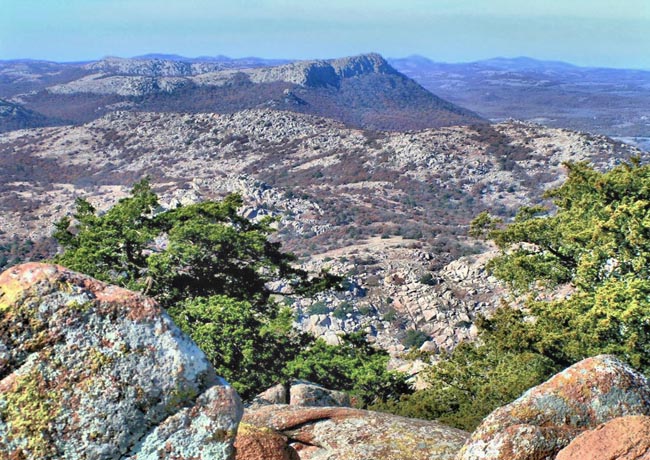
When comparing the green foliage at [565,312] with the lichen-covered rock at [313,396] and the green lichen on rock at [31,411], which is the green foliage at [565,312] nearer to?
the lichen-covered rock at [313,396]

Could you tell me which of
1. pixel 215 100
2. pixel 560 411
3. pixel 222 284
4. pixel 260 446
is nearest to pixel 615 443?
pixel 560 411

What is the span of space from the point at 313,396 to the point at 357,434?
218 inches

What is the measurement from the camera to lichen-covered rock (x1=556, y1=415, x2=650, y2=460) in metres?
4.37

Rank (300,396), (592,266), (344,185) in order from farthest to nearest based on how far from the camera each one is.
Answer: (344,185), (592,266), (300,396)

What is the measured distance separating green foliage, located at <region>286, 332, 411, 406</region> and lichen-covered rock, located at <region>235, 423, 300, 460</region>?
9.91 meters

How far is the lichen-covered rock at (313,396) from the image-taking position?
12492mm

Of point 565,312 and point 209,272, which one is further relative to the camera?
point 209,272

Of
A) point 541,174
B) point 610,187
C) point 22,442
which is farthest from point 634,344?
point 541,174

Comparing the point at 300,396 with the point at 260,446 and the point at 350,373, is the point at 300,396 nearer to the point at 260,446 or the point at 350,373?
the point at 350,373

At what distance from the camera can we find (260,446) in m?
5.46

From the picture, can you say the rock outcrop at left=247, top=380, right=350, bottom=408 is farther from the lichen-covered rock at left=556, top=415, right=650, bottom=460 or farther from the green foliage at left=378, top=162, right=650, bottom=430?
the lichen-covered rock at left=556, top=415, right=650, bottom=460

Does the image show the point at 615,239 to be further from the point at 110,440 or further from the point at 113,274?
the point at 113,274

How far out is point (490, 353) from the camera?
15406 millimetres

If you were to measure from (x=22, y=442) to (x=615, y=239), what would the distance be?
47.7ft
